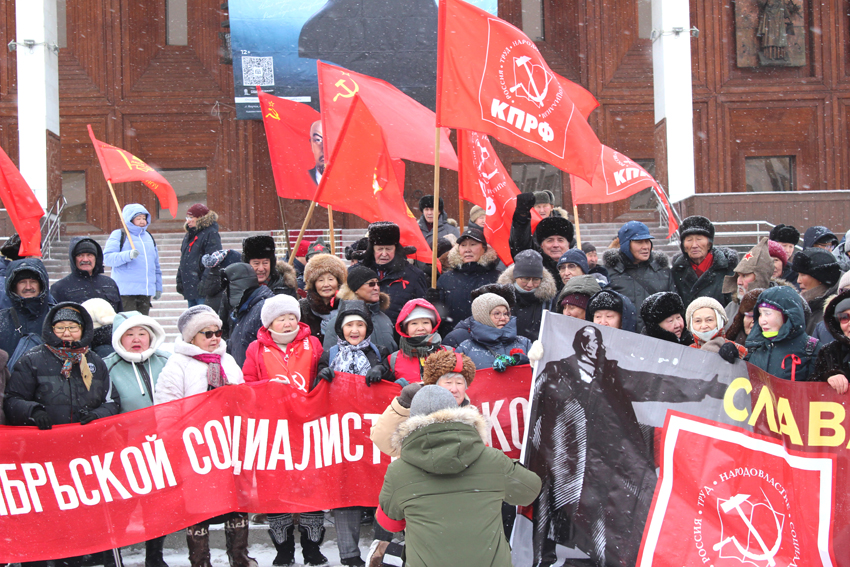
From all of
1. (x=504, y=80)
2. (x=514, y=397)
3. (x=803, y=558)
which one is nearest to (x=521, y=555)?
(x=514, y=397)

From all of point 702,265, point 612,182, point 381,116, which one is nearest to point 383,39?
point 612,182

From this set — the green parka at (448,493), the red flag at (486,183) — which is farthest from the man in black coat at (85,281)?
the green parka at (448,493)

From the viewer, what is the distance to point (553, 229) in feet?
22.1

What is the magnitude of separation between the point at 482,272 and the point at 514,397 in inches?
71.6

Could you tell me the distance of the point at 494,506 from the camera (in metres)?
3.43

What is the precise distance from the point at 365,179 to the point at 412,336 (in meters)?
2.25

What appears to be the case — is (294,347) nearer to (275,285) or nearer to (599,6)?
(275,285)

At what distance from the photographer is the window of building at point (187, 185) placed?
1786cm

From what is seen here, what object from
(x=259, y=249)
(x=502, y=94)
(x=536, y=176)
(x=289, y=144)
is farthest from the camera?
(x=536, y=176)

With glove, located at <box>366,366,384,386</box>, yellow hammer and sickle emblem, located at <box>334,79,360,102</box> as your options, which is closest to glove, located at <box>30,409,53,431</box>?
glove, located at <box>366,366,384,386</box>

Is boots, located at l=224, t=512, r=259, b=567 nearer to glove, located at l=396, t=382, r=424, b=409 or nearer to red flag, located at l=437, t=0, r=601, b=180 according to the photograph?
glove, located at l=396, t=382, r=424, b=409

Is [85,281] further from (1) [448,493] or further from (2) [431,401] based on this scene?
(1) [448,493]

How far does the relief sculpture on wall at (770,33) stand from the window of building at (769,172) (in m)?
1.95

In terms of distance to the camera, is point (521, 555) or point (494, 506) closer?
point (494, 506)
